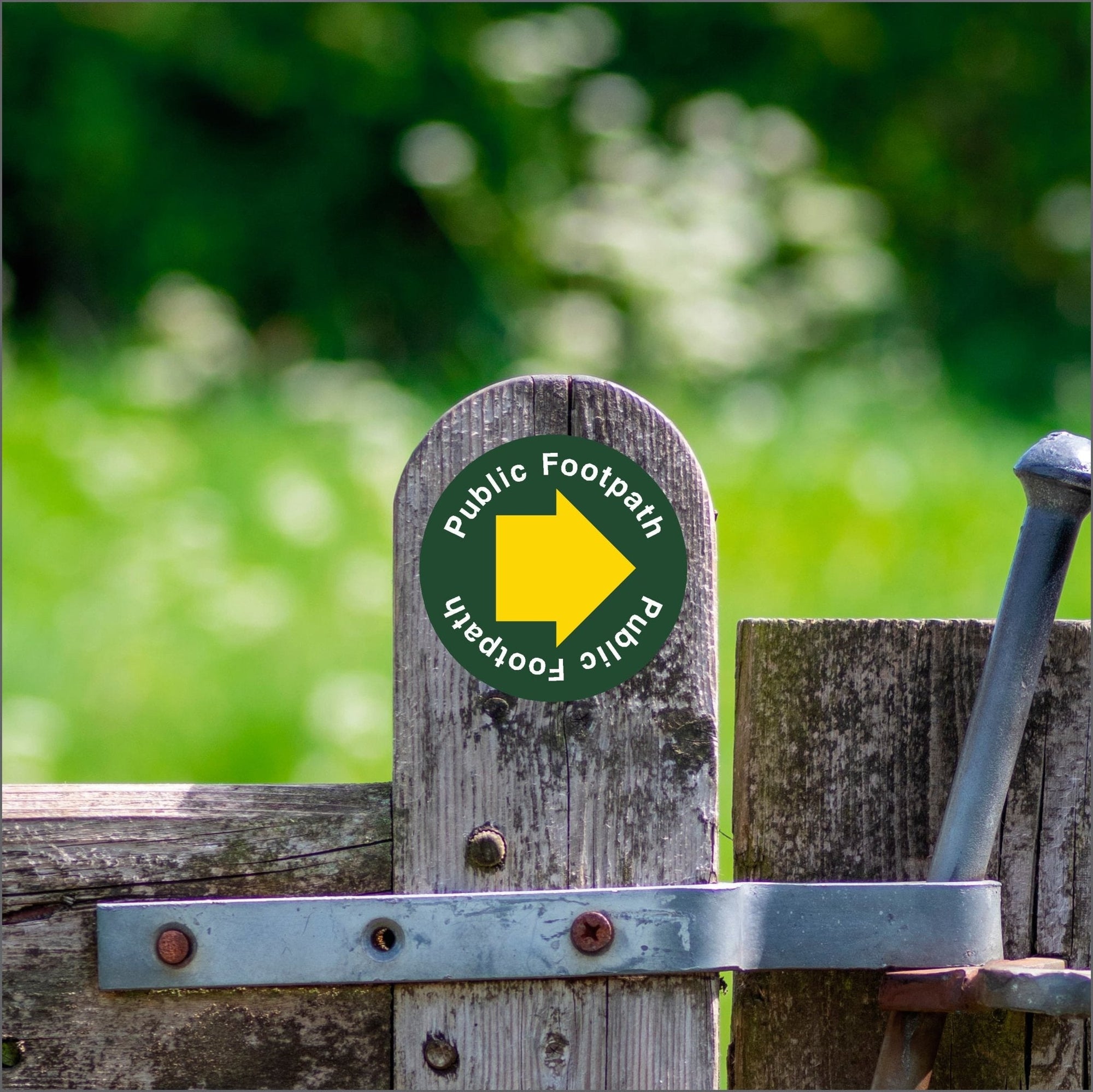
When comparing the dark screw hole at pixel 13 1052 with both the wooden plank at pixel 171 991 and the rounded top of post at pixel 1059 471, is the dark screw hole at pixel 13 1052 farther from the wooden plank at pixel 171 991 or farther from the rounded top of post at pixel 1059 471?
the rounded top of post at pixel 1059 471

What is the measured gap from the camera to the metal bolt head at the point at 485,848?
0.88m

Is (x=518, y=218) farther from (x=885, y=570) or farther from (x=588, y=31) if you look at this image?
(x=885, y=570)

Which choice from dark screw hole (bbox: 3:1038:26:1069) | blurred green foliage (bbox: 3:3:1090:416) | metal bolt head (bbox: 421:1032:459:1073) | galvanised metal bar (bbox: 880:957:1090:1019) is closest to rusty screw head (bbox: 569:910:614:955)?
metal bolt head (bbox: 421:1032:459:1073)

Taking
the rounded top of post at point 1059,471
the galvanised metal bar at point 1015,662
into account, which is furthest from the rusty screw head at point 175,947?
the rounded top of post at point 1059,471

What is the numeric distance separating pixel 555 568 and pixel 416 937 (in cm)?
29

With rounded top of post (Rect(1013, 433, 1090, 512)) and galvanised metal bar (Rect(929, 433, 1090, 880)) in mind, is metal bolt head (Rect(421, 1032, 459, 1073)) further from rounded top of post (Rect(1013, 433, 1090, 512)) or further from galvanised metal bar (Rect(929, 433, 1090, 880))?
rounded top of post (Rect(1013, 433, 1090, 512))

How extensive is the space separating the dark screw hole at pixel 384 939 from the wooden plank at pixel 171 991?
0.04m

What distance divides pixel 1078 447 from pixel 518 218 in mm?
5112

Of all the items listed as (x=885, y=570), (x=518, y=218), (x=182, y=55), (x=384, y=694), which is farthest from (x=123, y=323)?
(x=885, y=570)

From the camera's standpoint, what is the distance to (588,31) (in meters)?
5.95

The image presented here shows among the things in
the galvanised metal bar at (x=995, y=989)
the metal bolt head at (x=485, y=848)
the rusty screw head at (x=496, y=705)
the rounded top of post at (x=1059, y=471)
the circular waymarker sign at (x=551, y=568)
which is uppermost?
the rounded top of post at (x=1059, y=471)

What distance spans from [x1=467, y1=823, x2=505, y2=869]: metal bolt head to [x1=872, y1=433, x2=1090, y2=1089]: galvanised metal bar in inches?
13.5

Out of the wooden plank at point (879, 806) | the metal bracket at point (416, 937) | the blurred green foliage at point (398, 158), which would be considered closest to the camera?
the metal bracket at point (416, 937)

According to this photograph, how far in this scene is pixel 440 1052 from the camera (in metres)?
0.89
